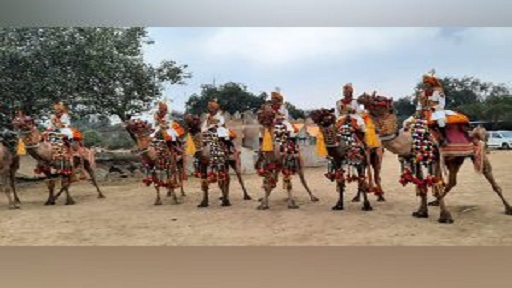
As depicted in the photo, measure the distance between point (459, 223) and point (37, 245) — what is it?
4.68 meters

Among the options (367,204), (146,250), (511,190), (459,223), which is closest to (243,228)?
(146,250)

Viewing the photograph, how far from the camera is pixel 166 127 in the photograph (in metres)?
8.91

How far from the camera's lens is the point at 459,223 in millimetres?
6504

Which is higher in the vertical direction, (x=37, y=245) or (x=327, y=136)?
(x=327, y=136)

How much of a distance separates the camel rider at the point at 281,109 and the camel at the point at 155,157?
1893mm

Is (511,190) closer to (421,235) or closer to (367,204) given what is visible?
(367,204)

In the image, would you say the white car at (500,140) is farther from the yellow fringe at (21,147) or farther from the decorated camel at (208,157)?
the yellow fringe at (21,147)

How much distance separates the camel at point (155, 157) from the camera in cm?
880

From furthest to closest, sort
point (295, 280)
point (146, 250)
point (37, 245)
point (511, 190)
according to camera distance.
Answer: point (511, 190)
point (37, 245)
point (146, 250)
point (295, 280)

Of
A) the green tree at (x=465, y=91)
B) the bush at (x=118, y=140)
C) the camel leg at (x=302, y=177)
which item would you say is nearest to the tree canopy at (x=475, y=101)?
the green tree at (x=465, y=91)

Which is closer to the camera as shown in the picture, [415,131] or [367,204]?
[415,131]

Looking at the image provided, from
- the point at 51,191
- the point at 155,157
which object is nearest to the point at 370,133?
the point at 155,157

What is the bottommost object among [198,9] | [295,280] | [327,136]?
[295,280]

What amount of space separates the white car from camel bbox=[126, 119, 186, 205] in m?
18.0
